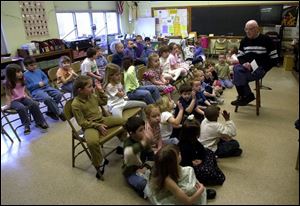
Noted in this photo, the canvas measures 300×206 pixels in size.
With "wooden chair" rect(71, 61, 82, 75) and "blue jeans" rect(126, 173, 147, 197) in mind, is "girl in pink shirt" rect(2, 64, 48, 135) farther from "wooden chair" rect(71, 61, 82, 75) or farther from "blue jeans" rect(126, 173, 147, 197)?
"blue jeans" rect(126, 173, 147, 197)

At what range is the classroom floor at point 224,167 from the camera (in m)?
1.04

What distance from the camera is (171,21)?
26.0 feet

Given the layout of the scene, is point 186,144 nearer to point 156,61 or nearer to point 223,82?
point 156,61

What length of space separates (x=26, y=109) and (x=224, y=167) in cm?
238

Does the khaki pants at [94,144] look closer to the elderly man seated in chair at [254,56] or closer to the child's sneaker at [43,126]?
the child's sneaker at [43,126]

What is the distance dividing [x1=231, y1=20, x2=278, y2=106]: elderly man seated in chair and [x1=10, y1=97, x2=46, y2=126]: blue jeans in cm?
267

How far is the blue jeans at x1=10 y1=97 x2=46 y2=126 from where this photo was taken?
2.94 meters

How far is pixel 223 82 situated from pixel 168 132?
8.80 ft

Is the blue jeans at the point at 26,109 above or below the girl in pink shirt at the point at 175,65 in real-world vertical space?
below

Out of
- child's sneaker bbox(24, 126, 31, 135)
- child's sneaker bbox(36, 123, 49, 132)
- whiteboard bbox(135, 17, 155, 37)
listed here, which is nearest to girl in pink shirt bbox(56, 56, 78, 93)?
child's sneaker bbox(36, 123, 49, 132)

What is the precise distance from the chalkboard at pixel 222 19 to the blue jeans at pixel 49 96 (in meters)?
5.39

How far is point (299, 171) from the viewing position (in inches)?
41.5

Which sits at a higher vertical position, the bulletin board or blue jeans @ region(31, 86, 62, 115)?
the bulletin board

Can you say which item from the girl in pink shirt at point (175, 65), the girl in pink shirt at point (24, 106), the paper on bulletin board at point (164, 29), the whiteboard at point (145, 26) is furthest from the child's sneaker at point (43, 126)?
the paper on bulletin board at point (164, 29)
